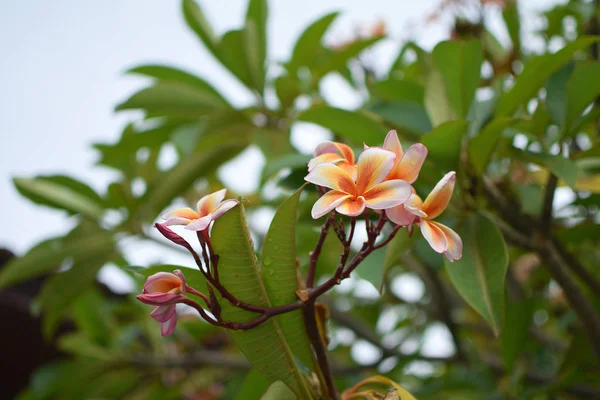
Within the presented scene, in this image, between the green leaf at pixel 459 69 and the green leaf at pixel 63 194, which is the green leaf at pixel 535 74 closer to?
the green leaf at pixel 459 69

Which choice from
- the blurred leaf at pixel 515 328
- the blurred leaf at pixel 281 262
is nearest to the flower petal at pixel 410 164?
the blurred leaf at pixel 281 262

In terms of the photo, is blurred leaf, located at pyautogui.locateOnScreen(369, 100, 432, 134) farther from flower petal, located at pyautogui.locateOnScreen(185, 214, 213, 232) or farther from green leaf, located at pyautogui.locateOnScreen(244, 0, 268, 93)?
flower petal, located at pyautogui.locateOnScreen(185, 214, 213, 232)

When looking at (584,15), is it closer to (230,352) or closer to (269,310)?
(269,310)

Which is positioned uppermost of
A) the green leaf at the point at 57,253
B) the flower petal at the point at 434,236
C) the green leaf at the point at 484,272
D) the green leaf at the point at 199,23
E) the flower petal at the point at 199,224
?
the green leaf at the point at 199,23

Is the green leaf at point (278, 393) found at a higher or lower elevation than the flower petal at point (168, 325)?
lower

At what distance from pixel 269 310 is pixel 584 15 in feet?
3.59

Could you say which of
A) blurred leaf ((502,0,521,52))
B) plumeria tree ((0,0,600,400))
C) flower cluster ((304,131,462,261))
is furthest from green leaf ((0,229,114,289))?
blurred leaf ((502,0,521,52))

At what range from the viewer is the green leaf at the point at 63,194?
131 centimetres

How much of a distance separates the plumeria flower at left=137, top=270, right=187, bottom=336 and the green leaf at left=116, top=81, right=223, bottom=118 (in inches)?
31.0

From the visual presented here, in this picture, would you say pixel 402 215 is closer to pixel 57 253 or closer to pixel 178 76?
pixel 178 76

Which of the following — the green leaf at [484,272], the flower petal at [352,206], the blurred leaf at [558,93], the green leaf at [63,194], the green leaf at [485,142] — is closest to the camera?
the flower petal at [352,206]

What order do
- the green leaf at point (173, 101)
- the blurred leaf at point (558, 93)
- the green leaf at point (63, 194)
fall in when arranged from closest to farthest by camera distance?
the blurred leaf at point (558, 93) < the green leaf at point (173, 101) < the green leaf at point (63, 194)

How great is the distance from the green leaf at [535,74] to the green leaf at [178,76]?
0.67m

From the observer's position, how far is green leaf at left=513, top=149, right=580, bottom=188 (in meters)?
0.69
